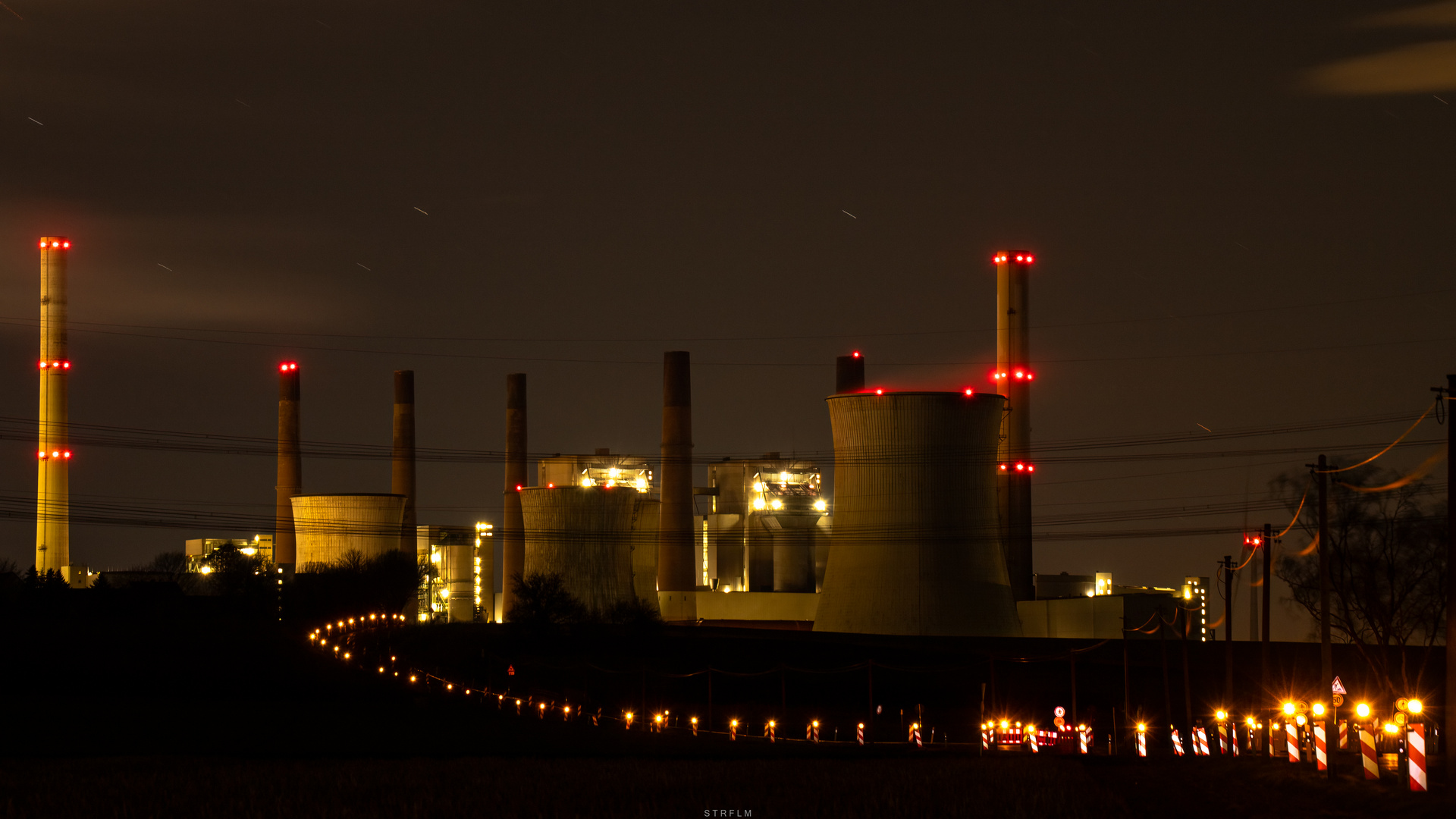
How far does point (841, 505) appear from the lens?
52.9 meters

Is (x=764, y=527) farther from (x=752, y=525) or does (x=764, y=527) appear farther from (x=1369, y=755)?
(x=1369, y=755)

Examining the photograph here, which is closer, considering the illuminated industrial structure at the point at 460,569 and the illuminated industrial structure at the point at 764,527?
the illuminated industrial structure at the point at 764,527

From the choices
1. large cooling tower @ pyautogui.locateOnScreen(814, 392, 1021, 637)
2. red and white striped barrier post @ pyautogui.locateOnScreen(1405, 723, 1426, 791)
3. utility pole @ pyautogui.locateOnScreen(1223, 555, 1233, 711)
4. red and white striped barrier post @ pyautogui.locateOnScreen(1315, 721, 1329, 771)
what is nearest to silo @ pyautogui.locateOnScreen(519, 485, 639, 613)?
large cooling tower @ pyautogui.locateOnScreen(814, 392, 1021, 637)

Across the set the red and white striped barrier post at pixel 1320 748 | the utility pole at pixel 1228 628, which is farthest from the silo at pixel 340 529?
the red and white striped barrier post at pixel 1320 748

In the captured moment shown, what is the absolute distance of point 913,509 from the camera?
52.0 meters

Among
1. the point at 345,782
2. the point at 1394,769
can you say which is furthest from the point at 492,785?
the point at 1394,769

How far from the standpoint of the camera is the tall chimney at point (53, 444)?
62719mm

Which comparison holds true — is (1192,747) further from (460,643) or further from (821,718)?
(460,643)

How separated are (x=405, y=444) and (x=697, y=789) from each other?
60.1 m

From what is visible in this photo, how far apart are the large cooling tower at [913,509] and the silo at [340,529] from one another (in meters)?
22.6

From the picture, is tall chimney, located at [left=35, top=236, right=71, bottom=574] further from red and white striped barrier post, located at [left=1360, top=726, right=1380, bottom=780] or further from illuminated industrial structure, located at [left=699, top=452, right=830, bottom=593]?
red and white striped barrier post, located at [left=1360, top=726, right=1380, bottom=780]

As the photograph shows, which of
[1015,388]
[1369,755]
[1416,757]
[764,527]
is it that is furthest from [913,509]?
[1416,757]

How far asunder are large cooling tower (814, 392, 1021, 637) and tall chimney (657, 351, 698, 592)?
17513 millimetres

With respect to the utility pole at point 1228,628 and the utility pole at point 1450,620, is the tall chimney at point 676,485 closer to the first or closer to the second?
the utility pole at point 1228,628
